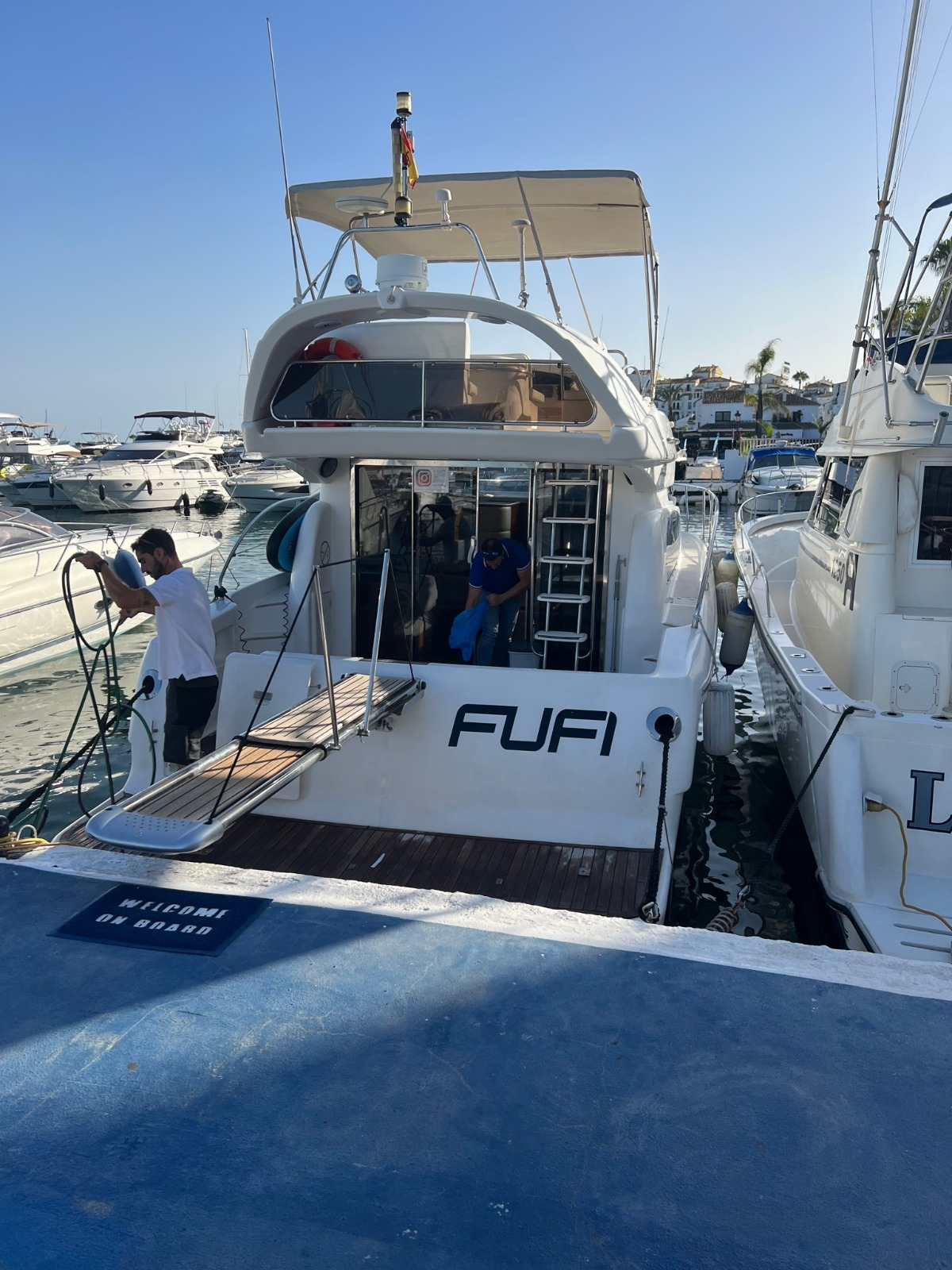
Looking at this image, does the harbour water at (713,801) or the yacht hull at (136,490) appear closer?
the harbour water at (713,801)

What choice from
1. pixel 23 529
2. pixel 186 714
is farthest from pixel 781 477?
pixel 186 714

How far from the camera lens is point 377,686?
5.13 meters

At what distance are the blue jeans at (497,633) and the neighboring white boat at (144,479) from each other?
93.7 feet

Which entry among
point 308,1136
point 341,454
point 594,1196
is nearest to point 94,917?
point 308,1136

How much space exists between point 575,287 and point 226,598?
435cm

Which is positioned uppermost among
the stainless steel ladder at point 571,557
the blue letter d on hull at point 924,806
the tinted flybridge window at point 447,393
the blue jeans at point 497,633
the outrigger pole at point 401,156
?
the outrigger pole at point 401,156

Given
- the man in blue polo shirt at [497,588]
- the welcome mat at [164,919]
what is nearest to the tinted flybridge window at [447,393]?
the man in blue polo shirt at [497,588]

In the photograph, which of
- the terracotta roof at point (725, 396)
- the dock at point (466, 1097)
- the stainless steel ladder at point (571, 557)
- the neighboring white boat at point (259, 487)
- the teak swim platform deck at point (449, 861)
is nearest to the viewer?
the dock at point (466, 1097)

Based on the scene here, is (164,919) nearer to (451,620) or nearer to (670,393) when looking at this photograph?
(451,620)

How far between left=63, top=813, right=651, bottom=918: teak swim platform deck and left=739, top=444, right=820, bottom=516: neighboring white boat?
17.8 metres

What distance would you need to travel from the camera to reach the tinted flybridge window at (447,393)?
5621 mm

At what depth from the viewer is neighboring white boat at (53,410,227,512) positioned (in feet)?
103

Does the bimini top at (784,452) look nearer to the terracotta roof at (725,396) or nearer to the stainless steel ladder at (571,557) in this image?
the stainless steel ladder at (571,557)

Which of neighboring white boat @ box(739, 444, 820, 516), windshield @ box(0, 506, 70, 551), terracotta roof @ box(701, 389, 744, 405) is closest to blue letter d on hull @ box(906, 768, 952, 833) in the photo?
windshield @ box(0, 506, 70, 551)
